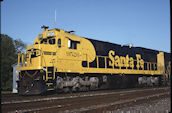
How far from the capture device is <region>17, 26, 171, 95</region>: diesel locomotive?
1195cm

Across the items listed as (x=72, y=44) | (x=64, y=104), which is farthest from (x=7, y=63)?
(x=64, y=104)

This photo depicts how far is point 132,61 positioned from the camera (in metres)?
19.5

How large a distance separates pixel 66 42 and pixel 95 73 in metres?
3.91

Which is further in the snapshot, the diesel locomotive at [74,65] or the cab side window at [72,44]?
the cab side window at [72,44]

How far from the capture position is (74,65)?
45.1 ft

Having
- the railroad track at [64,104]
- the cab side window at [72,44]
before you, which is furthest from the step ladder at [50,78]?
the cab side window at [72,44]

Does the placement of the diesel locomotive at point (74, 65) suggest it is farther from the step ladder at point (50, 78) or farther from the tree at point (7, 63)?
the tree at point (7, 63)

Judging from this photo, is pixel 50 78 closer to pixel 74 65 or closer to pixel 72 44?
pixel 74 65

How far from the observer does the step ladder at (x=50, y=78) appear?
11583 mm

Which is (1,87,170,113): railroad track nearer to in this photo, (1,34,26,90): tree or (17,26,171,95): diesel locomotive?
(17,26,171,95): diesel locomotive

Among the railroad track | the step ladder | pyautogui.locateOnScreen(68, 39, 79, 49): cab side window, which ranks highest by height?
pyautogui.locateOnScreen(68, 39, 79, 49): cab side window

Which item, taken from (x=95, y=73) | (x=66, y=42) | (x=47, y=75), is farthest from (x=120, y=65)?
(x=47, y=75)

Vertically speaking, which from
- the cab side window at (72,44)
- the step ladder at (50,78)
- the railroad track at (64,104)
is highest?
the cab side window at (72,44)

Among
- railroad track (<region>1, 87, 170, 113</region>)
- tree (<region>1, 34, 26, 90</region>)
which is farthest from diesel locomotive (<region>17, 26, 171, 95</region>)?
tree (<region>1, 34, 26, 90</region>)
